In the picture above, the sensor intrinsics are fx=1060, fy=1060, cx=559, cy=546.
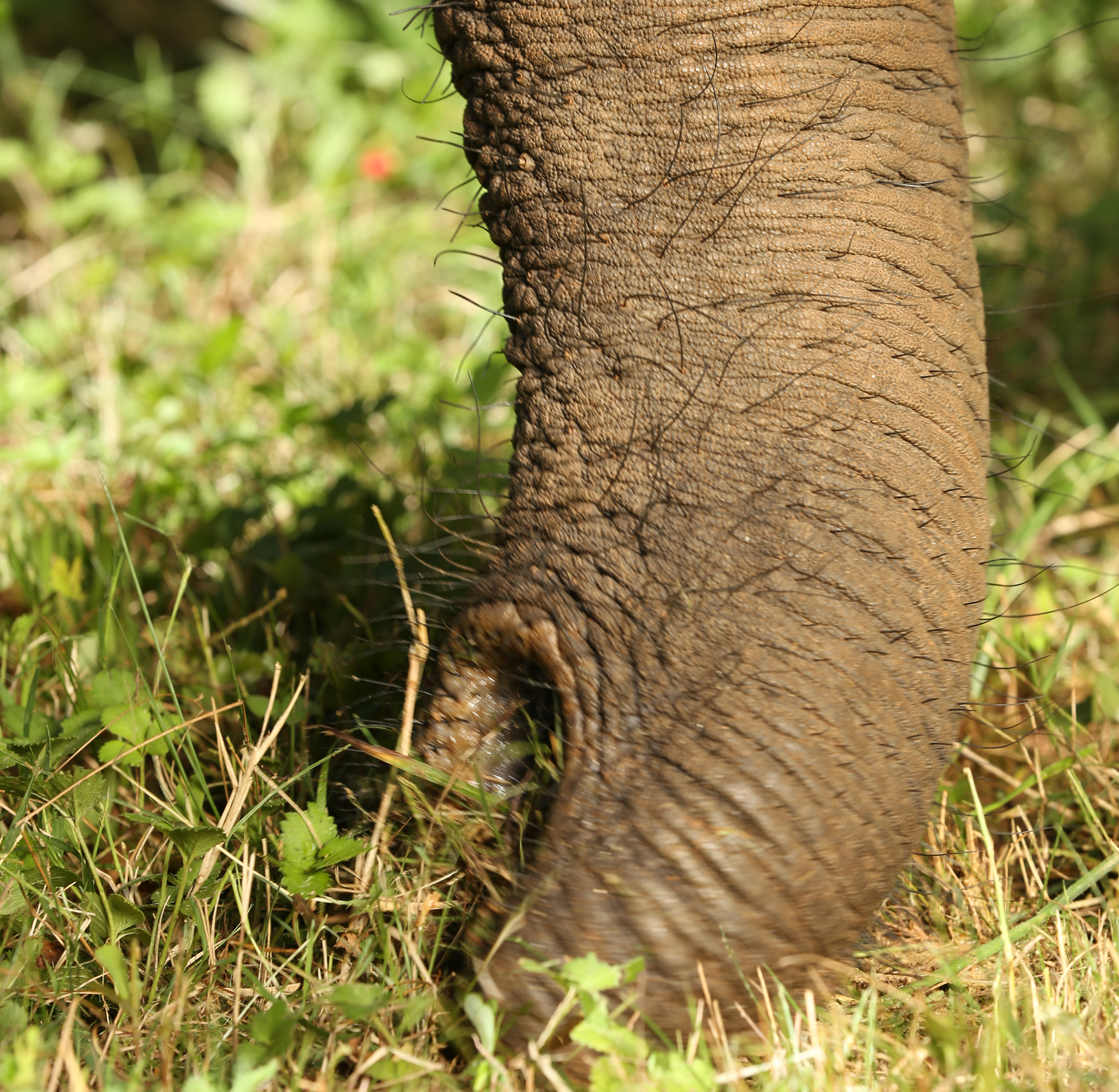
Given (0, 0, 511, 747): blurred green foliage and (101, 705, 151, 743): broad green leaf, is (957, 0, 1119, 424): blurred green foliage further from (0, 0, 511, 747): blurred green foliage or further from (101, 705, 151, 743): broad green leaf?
(101, 705, 151, 743): broad green leaf

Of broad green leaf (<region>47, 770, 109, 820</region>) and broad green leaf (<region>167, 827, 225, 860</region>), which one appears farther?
broad green leaf (<region>47, 770, 109, 820</region>)

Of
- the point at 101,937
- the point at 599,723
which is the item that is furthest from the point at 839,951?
the point at 101,937

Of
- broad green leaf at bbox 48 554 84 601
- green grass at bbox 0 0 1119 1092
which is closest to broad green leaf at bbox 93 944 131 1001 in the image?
green grass at bbox 0 0 1119 1092

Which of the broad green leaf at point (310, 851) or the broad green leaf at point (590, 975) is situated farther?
the broad green leaf at point (310, 851)

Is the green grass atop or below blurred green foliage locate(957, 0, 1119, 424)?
below

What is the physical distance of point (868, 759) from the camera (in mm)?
1310

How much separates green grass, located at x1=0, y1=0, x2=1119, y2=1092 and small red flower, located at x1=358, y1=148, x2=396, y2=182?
425 mm

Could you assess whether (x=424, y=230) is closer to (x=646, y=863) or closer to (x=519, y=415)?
(x=519, y=415)

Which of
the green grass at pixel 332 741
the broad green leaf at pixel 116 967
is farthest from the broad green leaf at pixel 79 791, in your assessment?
the broad green leaf at pixel 116 967

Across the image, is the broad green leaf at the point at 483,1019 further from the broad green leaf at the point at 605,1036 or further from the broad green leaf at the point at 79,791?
the broad green leaf at the point at 79,791

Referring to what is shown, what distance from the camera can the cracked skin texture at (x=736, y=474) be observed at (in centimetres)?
129

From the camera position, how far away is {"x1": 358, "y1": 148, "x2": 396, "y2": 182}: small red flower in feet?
13.4

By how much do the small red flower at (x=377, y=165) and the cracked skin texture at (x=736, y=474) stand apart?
2.84 metres

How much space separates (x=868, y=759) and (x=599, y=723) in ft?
1.10
